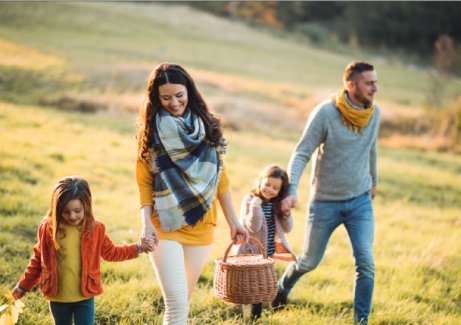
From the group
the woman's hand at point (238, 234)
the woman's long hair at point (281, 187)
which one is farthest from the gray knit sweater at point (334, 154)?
the woman's hand at point (238, 234)

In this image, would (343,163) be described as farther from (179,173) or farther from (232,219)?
(179,173)

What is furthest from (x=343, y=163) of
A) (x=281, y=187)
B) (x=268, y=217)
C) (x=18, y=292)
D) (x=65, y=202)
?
(x=18, y=292)

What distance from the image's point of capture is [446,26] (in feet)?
196

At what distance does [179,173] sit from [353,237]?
1998mm

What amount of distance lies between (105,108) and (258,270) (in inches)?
552

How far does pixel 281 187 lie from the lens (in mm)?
5363

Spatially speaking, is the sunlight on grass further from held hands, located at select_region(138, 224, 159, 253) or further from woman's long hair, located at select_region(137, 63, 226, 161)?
held hands, located at select_region(138, 224, 159, 253)

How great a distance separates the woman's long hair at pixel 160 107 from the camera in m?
3.96

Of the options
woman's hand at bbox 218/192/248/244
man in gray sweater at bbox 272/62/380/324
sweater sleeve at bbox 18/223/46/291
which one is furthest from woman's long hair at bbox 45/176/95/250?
man in gray sweater at bbox 272/62/380/324

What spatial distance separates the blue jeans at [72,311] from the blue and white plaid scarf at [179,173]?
742 mm

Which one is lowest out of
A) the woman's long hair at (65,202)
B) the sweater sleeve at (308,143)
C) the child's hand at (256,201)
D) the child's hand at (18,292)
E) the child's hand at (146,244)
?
the child's hand at (18,292)

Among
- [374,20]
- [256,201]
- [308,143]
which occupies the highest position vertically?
[374,20]

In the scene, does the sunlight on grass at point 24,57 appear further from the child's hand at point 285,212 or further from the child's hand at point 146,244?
the child's hand at point 146,244

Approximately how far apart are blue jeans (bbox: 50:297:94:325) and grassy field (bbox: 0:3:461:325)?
895 mm
